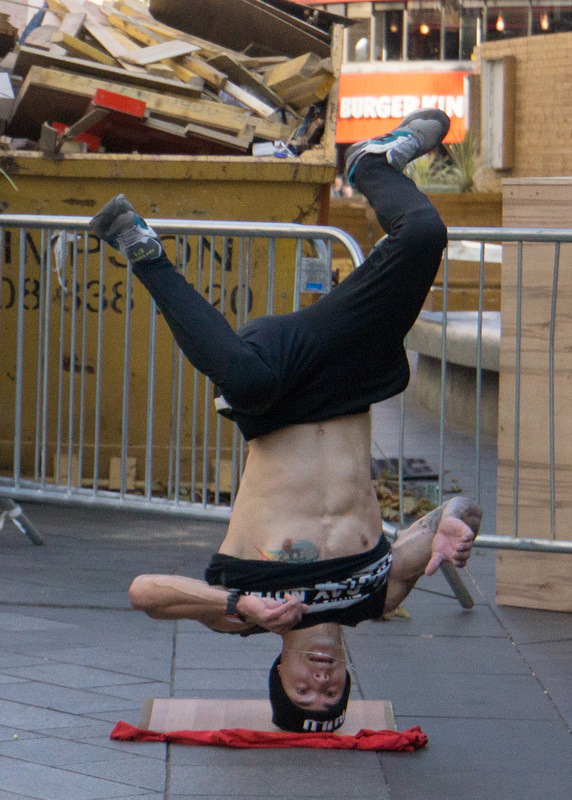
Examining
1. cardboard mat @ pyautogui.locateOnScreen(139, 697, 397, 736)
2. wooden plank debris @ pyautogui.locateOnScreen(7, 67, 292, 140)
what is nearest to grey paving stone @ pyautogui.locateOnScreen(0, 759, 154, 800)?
cardboard mat @ pyautogui.locateOnScreen(139, 697, 397, 736)

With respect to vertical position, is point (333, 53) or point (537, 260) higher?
point (333, 53)

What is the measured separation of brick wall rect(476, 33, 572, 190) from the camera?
1756 centimetres

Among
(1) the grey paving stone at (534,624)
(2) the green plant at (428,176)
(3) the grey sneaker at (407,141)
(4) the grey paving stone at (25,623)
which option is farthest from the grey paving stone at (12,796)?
(2) the green plant at (428,176)

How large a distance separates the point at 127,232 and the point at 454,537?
47.6 inches

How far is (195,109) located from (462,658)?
376cm

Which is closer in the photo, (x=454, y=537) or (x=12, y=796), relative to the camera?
Answer: (x=12, y=796)

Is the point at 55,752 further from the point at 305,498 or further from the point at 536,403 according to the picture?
the point at 536,403

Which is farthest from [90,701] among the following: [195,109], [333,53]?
[333,53]

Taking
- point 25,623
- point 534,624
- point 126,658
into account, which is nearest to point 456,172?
point 534,624

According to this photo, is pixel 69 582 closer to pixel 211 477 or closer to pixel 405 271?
pixel 211 477

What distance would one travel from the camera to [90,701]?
361 cm

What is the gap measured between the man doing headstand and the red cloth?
0.05 m

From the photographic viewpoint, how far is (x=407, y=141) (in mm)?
3289

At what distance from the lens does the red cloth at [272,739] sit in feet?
10.8
